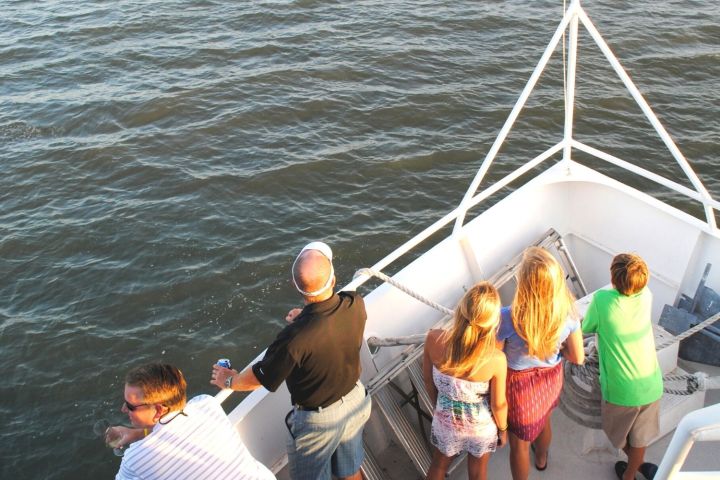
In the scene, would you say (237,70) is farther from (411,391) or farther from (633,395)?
(633,395)

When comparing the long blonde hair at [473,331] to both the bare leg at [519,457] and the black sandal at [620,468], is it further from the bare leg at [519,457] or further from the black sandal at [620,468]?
the black sandal at [620,468]

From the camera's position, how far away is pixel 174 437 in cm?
292

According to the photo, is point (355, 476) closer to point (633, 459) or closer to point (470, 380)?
point (470, 380)

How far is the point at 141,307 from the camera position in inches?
335

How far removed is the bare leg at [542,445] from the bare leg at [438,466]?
2.19 ft

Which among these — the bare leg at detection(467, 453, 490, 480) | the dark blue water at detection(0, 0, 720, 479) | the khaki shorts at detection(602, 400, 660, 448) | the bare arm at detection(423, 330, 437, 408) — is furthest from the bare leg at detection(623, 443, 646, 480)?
the dark blue water at detection(0, 0, 720, 479)

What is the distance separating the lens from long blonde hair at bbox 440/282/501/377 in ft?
10.4

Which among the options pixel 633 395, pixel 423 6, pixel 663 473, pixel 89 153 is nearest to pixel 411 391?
pixel 633 395

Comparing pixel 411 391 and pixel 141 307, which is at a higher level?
pixel 411 391

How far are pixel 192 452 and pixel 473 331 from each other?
132 centimetres

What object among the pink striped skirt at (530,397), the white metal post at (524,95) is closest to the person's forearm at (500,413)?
the pink striped skirt at (530,397)

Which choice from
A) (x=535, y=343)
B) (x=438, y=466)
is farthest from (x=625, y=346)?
(x=438, y=466)

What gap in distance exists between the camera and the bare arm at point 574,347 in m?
3.61

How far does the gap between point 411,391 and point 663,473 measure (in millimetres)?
2670
